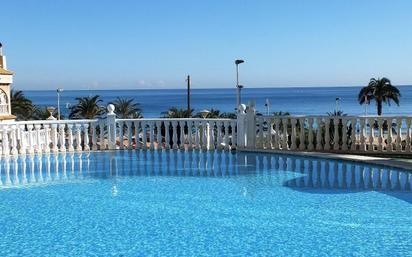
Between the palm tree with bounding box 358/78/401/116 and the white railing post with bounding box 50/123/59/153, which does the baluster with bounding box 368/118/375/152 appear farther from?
the palm tree with bounding box 358/78/401/116

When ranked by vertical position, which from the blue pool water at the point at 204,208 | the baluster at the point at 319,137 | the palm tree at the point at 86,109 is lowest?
the blue pool water at the point at 204,208

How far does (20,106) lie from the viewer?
33.2 metres

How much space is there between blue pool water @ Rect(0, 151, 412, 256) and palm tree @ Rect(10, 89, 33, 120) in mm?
21954

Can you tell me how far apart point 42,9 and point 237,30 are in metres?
15.6

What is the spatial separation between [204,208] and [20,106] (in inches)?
1100

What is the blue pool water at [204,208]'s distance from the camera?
6152 mm

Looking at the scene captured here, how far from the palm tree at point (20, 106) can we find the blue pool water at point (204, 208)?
22.0m

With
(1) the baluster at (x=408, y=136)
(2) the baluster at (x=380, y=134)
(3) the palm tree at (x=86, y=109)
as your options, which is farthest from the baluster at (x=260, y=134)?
(3) the palm tree at (x=86, y=109)

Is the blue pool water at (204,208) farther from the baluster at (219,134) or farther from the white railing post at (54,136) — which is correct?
the baluster at (219,134)

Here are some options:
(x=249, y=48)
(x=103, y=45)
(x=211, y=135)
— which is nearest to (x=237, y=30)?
(x=249, y=48)

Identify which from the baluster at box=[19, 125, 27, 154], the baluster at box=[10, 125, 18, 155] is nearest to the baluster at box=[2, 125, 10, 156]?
→ the baluster at box=[10, 125, 18, 155]

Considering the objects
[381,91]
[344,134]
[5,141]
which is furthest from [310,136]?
[381,91]

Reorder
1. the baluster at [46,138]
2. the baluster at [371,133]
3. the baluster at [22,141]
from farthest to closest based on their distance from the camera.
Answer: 1. the baluster at [46,138]
2. the baluster at [22,141]
3. the baluster at [371,133]

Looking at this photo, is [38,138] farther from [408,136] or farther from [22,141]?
[408,136]
